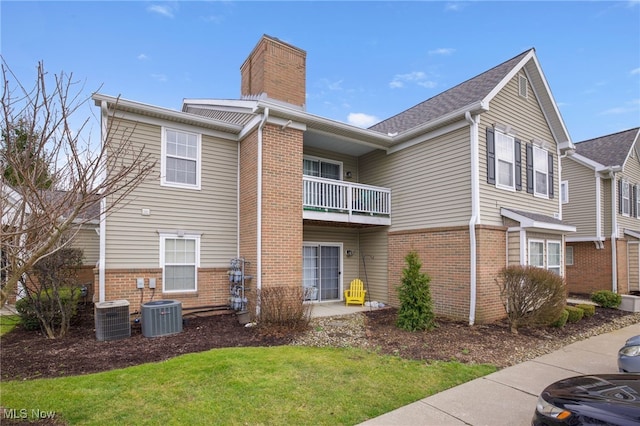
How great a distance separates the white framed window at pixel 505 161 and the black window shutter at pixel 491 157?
19 centimetres

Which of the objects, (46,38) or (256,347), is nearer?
(46,38)

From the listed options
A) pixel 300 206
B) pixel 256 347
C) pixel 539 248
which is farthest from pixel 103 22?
pixel 539 248

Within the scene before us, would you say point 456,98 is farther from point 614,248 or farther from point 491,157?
point 614,248

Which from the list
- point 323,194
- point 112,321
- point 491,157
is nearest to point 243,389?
point 112,321

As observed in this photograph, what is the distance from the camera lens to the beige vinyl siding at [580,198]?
631 inches

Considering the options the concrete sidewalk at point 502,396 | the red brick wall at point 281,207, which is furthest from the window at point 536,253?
the red brick wall at point 281,207

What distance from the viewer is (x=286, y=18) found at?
12.4m

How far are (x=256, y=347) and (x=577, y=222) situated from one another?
16.8 metres

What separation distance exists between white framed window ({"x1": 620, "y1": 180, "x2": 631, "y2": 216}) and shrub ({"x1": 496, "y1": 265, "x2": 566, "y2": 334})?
39.0 ft

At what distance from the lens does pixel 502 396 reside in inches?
188

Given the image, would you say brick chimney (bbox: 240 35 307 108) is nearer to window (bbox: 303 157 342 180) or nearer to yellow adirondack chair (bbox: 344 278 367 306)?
window (bbox: 303 157 342 180)

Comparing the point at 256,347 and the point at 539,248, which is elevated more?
the point at 539,248

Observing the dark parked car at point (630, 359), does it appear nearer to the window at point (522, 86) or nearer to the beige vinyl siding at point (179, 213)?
the window at point (522, 86)

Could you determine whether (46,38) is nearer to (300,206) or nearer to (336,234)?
(300,206)
